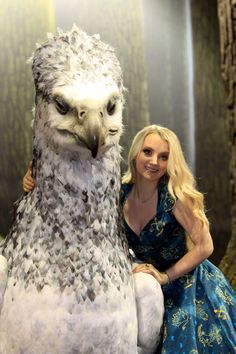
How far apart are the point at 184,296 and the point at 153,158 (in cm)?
41

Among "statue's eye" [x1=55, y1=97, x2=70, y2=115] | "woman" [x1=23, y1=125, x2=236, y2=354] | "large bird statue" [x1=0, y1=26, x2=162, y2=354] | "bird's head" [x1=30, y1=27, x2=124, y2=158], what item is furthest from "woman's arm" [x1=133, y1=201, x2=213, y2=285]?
"statue's eye" [x1=55, y1=97, x2=70, y2=115]

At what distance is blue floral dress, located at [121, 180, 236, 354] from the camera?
5.23 ft

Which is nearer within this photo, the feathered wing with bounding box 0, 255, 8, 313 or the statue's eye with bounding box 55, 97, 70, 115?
the statue's eye with bounding box 55, 97, 70, 115

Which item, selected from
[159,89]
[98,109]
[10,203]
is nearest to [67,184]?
[98,109]

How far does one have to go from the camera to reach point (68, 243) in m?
1.37

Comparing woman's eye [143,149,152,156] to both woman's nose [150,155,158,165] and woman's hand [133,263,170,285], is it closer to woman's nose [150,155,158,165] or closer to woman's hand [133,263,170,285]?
woman's nose [150,155,158,165]

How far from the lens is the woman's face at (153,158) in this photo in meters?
1.68

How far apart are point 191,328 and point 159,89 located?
1561 mm

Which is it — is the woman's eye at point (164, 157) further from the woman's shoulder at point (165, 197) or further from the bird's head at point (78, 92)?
the bird's head at point (78, 92)

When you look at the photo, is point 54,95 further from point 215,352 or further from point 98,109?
point 215,352

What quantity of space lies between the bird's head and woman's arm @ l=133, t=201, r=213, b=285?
16.6 inches

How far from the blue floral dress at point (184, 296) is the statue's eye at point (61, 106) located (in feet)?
1.60

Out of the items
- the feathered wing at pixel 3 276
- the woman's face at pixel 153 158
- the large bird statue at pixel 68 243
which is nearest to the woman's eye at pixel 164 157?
the woman's face at pixel 153 158

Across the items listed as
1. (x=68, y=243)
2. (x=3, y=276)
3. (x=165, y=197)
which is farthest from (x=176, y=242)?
(x=3, y=276)
